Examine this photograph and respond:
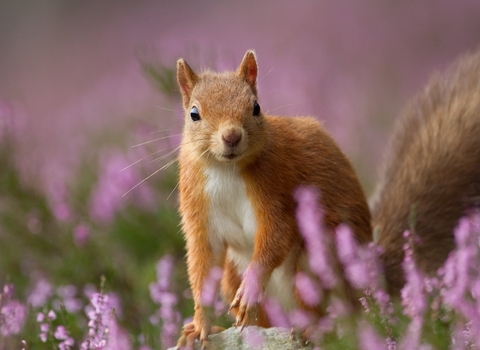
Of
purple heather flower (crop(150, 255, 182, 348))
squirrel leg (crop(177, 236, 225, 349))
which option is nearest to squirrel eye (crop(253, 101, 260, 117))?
squirrel leg (crop(177, 236, 225, 349))

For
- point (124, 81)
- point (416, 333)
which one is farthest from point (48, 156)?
point (416, 333)

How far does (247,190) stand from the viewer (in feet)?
9.52

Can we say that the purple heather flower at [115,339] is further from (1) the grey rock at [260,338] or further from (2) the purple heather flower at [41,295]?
(2) the purple heather flower at [41,295]

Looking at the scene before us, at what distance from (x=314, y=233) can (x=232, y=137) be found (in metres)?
0.46

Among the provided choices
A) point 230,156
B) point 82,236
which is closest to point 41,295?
point 82,236

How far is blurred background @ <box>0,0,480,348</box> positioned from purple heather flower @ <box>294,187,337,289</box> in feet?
1.75

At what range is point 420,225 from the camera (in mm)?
3420

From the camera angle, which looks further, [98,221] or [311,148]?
[98,221]

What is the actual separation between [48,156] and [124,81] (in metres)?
2.44

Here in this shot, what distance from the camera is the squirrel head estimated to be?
8.90ft

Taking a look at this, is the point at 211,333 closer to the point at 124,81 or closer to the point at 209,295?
the point at 209,295

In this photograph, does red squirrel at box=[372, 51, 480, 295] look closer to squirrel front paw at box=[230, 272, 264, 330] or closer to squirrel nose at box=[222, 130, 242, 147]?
squirrel front paw at box=[230, 272, 264, 330]

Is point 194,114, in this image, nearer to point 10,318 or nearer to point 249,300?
point 249,300

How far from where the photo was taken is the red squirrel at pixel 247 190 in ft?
9.25
